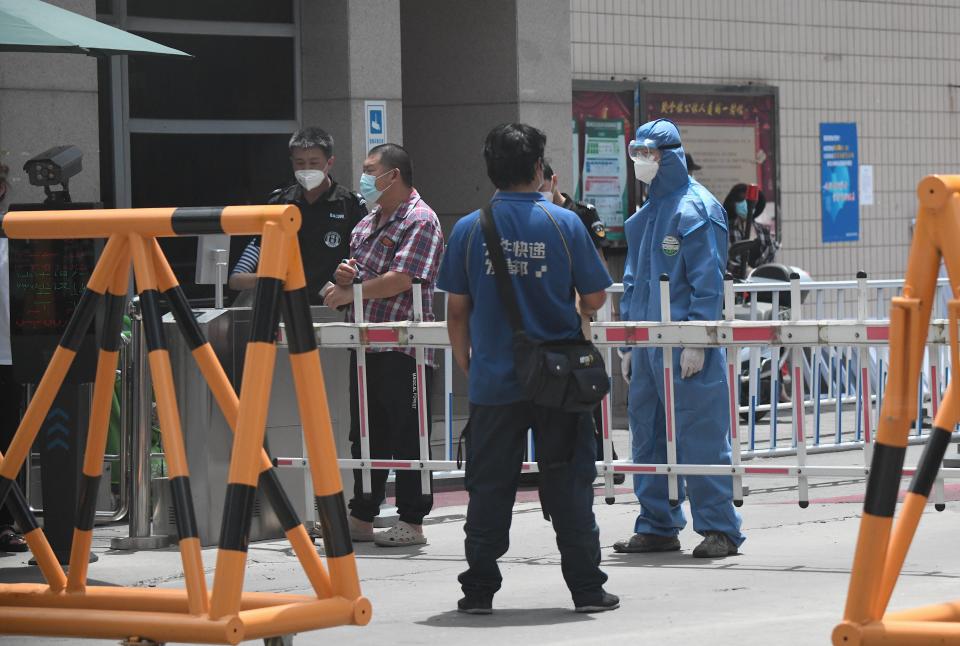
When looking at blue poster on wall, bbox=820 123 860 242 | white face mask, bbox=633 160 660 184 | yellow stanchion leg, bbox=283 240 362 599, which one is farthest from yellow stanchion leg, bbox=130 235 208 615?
blue poster on wall, bbox=820 123 860 242

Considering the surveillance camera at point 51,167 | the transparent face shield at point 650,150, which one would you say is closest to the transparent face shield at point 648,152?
the transparent face shield at point 650,150

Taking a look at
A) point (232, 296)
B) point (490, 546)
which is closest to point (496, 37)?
point (232, 296)

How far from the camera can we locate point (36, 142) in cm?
1164

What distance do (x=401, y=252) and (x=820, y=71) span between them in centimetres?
1045

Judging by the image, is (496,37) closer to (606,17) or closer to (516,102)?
(516,102)

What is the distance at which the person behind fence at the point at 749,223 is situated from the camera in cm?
1698

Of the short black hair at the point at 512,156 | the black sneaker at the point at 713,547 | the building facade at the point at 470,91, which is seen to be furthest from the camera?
the building facade at the point at 470,91

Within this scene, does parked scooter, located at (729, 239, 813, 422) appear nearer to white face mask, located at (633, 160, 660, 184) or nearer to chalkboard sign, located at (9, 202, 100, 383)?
white face mask, located at (633, 160, 660, 184)

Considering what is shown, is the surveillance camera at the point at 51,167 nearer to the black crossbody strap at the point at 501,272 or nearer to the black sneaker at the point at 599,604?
the black crossbody strap at the point at 501,272

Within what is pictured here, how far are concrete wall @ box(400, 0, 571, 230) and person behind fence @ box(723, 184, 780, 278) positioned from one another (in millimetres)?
2921

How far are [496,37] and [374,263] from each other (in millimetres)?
5772

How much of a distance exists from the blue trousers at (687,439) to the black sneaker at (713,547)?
0.03 m

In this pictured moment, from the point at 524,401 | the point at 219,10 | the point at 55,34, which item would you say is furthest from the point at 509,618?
the point at 219,10

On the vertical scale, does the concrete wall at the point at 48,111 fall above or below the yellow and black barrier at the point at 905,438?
above
